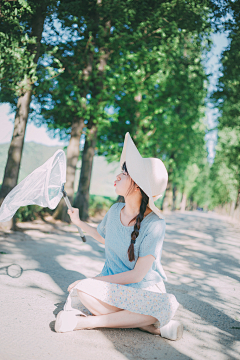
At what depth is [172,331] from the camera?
10.8ft

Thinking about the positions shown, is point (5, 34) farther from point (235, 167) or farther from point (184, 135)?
point (235, 167)

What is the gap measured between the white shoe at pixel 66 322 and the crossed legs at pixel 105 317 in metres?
0.05

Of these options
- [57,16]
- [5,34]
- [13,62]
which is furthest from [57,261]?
[57,16]

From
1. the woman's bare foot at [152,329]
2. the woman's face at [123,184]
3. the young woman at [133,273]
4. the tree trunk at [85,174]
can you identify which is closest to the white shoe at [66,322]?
the young woman at [133,273]

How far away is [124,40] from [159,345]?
11171 millimetres

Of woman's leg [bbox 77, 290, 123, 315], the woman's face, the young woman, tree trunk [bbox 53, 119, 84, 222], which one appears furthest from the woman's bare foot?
tree trunk [bbox 53, 119, 84, 222]

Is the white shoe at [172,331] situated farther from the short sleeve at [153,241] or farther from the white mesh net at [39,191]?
the white mesh net at [39,191]

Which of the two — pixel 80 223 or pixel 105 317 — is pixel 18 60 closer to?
pixel 80 223

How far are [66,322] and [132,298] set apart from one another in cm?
64

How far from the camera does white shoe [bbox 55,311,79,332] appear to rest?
3133mm

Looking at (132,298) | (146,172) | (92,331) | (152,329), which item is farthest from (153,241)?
(92,331)

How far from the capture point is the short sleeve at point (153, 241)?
3197mm

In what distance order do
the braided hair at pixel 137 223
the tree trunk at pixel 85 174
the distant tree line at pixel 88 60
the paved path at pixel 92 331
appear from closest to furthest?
the paved path at pixel 92 331
the braided hair at pixel 137 223
the distant tree line at pixel 88 60
the tree trunk at pixel 85 174

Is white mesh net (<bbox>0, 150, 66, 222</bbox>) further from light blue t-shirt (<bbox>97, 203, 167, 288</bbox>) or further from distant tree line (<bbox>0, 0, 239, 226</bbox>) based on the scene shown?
distant tree line (<bbox>0, 0, 239, 226</bbox>)
